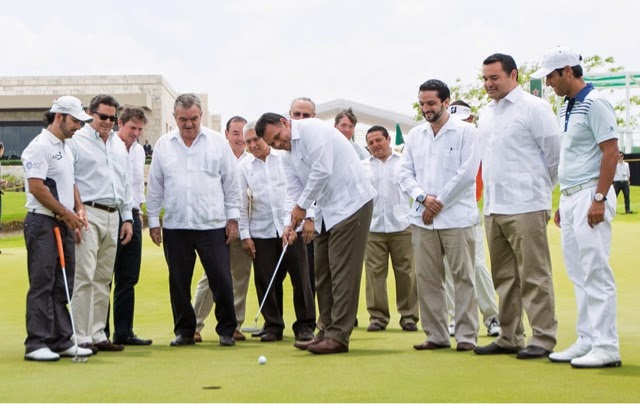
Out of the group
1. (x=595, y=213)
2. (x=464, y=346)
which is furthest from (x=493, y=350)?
(x=595, y=213)

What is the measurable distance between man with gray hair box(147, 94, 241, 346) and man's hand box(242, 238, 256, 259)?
418 mm

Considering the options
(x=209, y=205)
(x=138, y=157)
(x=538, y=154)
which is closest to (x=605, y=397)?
(x=538, y=154)

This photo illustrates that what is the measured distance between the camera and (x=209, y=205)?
30.2 feet

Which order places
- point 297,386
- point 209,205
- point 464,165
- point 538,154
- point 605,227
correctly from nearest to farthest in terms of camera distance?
point 297,386
point 605,227
point 538,154
point 464,165
point 209,205

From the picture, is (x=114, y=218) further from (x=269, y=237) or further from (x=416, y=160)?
(x=416, y=160)

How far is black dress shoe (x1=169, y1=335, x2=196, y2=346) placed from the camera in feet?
29.9

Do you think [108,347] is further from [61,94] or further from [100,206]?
[61,94]

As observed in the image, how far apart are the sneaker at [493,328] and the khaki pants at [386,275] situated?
3.56 ft

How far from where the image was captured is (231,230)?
9375 mm

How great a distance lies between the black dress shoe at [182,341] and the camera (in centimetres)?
912

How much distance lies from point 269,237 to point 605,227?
11.6ft

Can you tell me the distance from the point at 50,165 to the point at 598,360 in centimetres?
398

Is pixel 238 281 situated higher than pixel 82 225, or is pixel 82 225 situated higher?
pixel 82 225

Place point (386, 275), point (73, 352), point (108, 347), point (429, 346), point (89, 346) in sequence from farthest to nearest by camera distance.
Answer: point (386, 275) < point (108, 347) < point (89, 346) < point (429, 346) < point (73, 352)
